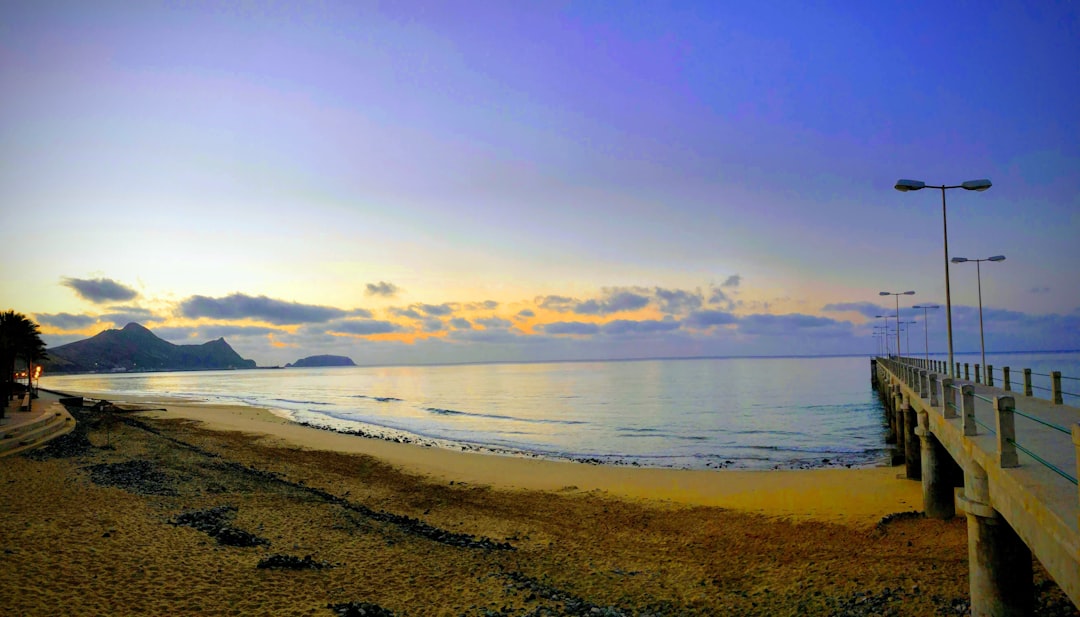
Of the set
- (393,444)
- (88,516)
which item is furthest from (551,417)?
(88,516)

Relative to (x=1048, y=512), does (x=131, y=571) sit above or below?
below

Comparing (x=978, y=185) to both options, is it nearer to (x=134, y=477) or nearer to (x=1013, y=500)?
(x=1013, y=500)

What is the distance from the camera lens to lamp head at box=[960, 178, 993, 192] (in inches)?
682

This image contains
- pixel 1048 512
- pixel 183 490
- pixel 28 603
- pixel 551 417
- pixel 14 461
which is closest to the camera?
pixel 1048 512

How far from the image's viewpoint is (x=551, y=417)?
1860 inches

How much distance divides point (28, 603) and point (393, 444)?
2255 centimetres

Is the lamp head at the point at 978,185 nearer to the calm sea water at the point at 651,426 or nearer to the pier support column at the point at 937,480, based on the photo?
the pier support column at the point at 937,480

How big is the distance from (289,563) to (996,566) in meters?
10.2

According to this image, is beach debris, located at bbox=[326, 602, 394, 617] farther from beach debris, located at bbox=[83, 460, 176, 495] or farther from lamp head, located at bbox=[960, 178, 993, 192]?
lamp head, located at bbox=[960, 178, 993, 192]

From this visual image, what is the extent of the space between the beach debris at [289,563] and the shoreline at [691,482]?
9281mm

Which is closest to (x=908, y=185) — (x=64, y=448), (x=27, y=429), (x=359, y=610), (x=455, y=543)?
(x=455, y=543)

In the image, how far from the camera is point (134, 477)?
1642 centimetres

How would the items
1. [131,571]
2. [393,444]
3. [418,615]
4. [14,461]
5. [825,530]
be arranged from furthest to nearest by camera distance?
[393,444] → [14,461] → [825,530] → [131,571] → [418,615]

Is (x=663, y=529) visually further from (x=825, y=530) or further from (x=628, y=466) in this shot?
(x=628, y=466)
